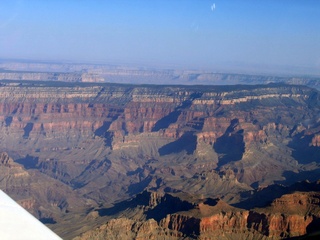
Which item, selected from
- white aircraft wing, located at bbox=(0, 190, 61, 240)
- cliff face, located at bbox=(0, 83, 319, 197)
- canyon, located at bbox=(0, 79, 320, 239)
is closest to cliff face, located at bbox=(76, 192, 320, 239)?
canyon, located at bbox=(0, 79, 320, 239)

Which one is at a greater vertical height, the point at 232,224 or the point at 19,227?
the point at 19,227

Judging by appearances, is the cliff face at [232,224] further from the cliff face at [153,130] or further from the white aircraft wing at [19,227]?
the cliff face at [153,130]

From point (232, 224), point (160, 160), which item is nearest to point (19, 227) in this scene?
point (232, 224)

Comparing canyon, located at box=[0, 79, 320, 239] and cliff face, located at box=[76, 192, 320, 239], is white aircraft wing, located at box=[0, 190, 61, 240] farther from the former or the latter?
cliff face, located at box=[76, 192, 320, 239]

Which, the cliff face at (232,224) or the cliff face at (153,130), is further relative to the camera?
the cliff face at (153,130)

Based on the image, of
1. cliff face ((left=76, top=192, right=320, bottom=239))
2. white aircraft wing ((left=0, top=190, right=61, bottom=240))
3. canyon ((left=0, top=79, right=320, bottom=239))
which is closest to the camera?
white aircraft wing ((left=0, top=190, right=61, bottom=240))

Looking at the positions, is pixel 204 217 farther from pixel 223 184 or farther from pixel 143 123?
pixel 143 123

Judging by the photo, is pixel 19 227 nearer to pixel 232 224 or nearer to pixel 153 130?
pixel 232 224

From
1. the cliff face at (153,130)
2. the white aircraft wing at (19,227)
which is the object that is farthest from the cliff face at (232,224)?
the cliff face at (153,130)
